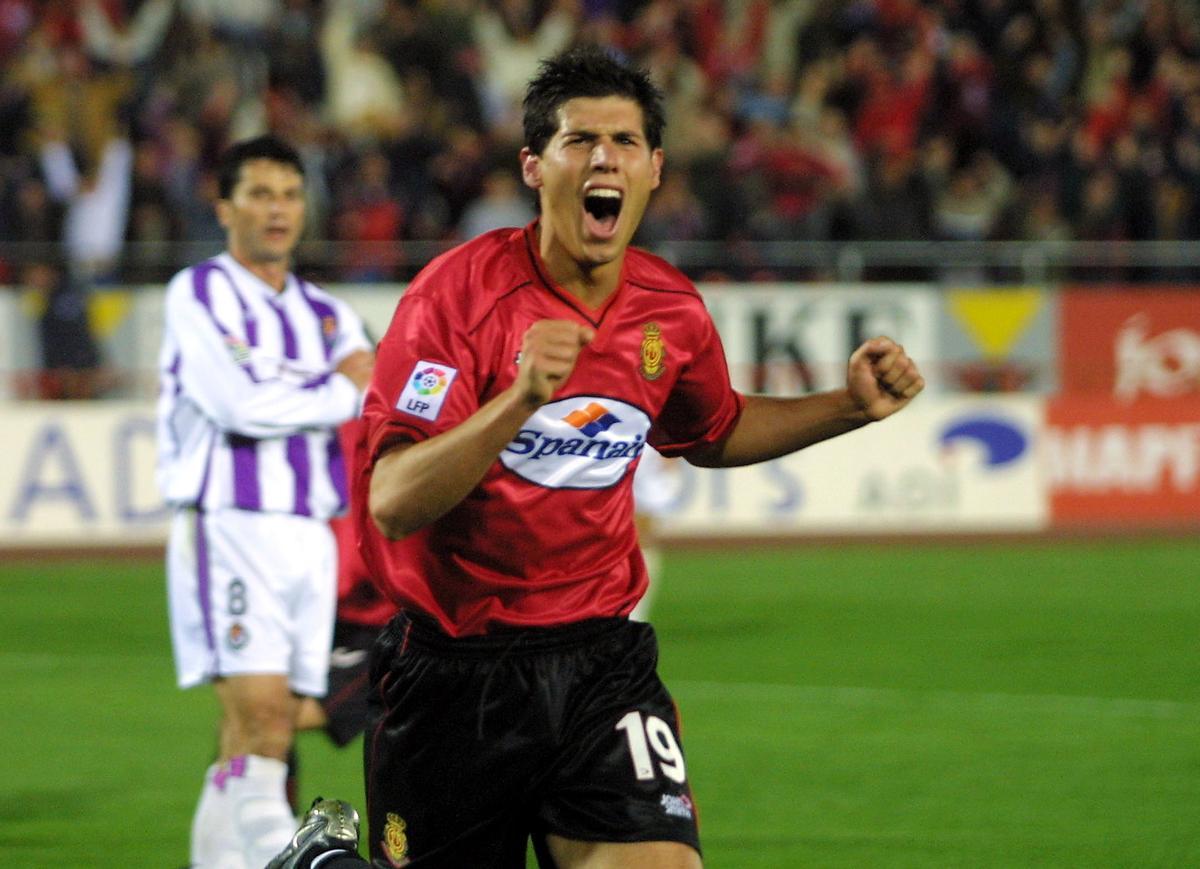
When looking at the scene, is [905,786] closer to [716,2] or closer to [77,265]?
[77,265]

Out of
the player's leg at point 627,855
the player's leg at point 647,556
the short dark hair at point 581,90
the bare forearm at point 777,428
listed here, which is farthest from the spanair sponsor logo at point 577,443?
the player's leg at point 647,556

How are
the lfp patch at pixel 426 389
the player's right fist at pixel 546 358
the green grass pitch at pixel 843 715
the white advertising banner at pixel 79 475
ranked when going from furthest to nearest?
the white advertising banner at pixel 79 475 → the green grass pitch at pixel 843 715 → the lfp patch at pixel 426 389 → the player's right fist at pixel 546 358

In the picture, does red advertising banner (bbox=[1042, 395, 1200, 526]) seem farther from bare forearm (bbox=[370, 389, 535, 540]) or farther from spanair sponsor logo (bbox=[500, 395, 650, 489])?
bare forearm (bbox=[370, 389, 535, 540])

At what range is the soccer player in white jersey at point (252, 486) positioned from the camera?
5520 mm

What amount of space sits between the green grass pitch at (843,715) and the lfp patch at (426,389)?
10.0ft

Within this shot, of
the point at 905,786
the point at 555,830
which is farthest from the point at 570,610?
the point at 905,786

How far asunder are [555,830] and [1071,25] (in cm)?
1633

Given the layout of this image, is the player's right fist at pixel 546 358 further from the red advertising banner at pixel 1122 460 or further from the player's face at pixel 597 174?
the red advertising banner at pixel 1122 460

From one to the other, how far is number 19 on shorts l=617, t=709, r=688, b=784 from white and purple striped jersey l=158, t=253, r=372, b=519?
215 cm

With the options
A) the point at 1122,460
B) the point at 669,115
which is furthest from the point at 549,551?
the point at 669,115

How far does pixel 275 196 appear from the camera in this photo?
19.1ft

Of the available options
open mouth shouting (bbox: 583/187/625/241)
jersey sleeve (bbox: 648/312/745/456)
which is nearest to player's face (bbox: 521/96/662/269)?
open mouth shouting (bbox: 583/187/625/241)

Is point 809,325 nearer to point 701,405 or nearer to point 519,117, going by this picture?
point 519,117

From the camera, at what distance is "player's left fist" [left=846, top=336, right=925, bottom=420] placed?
387cm
